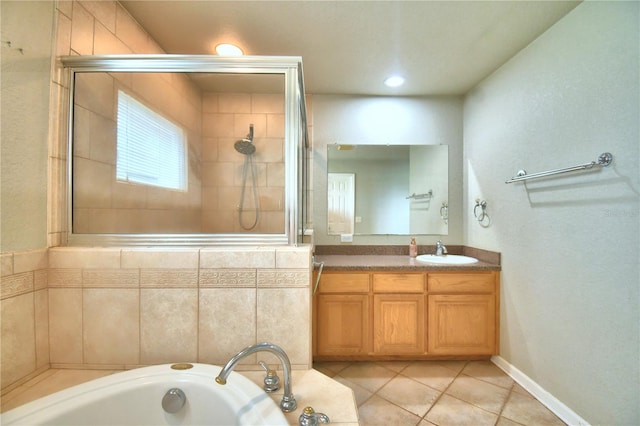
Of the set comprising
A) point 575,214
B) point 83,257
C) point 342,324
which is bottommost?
point 342,324

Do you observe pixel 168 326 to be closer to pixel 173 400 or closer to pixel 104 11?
pixel 173 400

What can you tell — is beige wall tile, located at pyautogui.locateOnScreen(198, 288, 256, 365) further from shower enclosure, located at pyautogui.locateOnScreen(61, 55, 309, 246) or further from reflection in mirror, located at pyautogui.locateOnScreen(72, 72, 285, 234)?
reflection in mirror, located at pyautogui.locateOnScreen(72, 72, 285, 234)

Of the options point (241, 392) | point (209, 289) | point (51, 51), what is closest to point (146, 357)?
point (209, 289)

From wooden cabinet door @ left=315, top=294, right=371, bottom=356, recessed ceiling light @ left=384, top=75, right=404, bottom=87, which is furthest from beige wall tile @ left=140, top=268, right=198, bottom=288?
recessed ceiling light @ left=384, top=75, right=404, bottom=87

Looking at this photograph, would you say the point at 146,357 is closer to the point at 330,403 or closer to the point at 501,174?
the point at 330,403

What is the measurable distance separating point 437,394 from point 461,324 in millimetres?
585

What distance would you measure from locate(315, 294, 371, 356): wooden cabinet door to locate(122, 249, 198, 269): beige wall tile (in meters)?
1.13

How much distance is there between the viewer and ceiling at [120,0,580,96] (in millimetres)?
1425

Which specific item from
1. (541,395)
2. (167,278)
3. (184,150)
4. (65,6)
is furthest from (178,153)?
(541,395)

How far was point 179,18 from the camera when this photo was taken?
1513 millimetres

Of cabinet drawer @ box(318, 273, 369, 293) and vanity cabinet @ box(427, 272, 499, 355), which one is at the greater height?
cabinet drawer @ box(318, 273, 369, 293)

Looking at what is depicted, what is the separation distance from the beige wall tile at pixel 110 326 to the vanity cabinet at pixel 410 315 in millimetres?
1199

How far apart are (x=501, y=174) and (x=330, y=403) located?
2026 mm

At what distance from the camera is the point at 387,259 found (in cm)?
227
